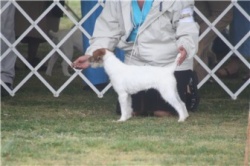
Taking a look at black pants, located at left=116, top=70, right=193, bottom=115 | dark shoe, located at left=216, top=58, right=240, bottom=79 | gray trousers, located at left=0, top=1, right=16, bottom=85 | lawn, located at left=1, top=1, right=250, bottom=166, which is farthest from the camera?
dark shoe, located at left=216, top=58, right=240, bottom=79

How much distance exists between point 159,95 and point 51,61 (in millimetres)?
2672

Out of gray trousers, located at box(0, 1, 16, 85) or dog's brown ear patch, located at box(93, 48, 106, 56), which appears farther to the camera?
gray trousers, located at box(0, 1, 16, 85)

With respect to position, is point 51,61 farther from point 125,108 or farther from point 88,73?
point 125,108

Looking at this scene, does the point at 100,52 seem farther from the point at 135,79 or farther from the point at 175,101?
the point at 175,101

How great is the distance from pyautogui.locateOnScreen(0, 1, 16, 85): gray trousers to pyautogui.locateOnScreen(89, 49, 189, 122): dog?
133 cm

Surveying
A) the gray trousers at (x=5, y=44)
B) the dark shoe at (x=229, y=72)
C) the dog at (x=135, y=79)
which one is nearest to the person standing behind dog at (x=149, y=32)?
the dog at (x=135, y=79)

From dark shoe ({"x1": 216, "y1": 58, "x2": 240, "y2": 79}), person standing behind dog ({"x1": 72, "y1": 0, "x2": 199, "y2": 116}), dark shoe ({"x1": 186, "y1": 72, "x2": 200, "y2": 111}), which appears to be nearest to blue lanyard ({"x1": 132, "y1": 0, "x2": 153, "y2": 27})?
person standing behind dog ({"x1": 72, "y1": 0, "x2": 199, "y2": 116})

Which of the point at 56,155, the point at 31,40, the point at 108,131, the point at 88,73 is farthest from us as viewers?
the point at 31,40

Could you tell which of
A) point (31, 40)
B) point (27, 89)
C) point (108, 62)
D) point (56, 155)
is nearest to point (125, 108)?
point (108, 62)

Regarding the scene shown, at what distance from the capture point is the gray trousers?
776 cm

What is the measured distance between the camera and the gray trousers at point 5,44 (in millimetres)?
7758

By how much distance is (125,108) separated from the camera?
22.0ft

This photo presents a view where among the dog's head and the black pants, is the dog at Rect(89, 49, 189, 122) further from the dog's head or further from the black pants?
the black pants

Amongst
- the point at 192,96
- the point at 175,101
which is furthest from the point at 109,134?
the point at 192,96
